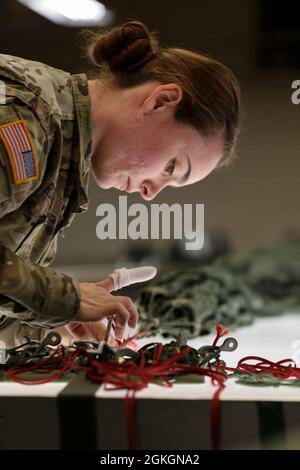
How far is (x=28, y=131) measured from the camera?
0.84 metres

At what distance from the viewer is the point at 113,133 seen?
36.7 inches

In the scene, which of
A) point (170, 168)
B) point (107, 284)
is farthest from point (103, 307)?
point (170, 168)

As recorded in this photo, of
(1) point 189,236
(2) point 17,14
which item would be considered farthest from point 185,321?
(2) point 17,14

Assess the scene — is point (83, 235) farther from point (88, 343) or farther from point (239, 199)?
point (239, 199)

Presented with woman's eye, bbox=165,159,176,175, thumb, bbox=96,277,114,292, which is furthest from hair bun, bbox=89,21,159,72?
thumb, bbox=96,277,114,292

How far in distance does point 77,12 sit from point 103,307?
1.23 ft

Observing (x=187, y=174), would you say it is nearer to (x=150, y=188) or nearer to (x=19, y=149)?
(x=150, y=188)

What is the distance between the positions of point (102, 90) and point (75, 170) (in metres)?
0.11

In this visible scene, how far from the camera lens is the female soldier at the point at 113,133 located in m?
0.89

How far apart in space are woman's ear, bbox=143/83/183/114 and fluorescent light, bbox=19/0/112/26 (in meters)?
0.12
